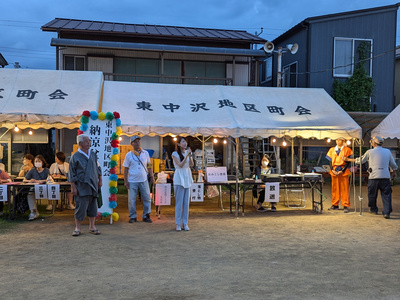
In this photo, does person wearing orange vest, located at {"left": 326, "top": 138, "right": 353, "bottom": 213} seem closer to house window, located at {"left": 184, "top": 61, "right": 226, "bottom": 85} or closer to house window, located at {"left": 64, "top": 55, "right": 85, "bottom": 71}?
house window, located at {"left": 184, "top": 61, "right": 226, "bottom": 85}

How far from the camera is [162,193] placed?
28.9ft

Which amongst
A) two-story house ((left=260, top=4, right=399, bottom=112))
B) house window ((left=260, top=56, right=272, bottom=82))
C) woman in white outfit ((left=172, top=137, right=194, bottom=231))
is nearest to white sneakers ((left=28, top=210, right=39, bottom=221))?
woman in white outfit ((left=172, top=137, right=194, bottom=231))

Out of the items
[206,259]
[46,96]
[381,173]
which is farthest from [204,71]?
[206,259]

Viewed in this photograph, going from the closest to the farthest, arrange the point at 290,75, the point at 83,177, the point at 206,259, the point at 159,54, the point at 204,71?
1. the point at 206,259
2. the point at 83,177
3. the point at 159,54
4. the point at 204,71
5. the point at 290,75

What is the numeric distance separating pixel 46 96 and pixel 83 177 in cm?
325

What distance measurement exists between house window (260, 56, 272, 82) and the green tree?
14.8 feet

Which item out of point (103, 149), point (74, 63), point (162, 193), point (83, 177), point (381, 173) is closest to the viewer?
point (83, 177)

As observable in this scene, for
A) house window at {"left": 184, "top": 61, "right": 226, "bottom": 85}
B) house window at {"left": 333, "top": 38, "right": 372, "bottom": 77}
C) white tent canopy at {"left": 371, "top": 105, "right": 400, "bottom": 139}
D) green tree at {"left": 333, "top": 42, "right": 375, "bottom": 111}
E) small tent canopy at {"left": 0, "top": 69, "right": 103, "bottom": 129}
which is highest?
house window at {"left": 333, "top": 38, "right": 372, "bottom": 77}

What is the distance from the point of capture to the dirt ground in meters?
4.50

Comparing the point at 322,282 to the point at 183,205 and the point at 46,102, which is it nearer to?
the point at 183,205

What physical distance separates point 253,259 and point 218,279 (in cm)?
108

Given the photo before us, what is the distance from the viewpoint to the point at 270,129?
30.2 feet

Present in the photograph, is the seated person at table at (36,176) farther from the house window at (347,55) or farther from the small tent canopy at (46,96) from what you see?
the house window at (347,55)

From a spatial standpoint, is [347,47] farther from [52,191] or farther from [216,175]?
[52,191]
